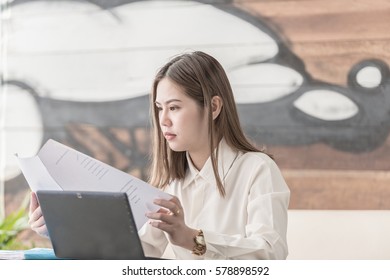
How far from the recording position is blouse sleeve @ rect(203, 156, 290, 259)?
1376mm

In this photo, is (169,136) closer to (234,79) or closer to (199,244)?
(199,244)

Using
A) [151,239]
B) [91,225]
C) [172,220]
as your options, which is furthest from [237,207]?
[91,225]

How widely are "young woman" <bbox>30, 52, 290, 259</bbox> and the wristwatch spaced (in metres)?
0.18

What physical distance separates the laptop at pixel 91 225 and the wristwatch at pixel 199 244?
0.15 meters

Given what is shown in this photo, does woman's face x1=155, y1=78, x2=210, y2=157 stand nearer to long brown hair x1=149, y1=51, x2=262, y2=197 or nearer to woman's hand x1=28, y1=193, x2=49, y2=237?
long brown hair x1=149, y1=51, x2=262, y2=197

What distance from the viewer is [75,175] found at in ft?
4.44

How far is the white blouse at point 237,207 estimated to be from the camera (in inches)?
54.6

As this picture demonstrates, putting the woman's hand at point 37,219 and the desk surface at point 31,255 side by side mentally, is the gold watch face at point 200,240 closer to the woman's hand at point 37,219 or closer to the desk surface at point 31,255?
the desk surface at point 31,255

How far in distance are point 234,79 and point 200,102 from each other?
1.28 metres

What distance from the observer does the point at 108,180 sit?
4.34 ft

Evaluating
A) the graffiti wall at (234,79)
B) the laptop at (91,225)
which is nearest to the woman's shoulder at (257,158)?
the laptop at (91,225)

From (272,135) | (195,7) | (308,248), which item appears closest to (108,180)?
(308,248)

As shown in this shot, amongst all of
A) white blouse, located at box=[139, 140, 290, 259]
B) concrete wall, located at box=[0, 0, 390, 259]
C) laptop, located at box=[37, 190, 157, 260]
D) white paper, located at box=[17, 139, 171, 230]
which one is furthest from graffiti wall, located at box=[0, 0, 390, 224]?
laptop, located at box=[37, 190, 157, 260]
